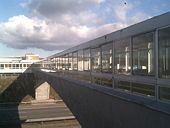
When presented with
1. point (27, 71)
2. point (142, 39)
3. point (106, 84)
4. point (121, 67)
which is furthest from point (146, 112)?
point (27, 71)

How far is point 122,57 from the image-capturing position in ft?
25.7

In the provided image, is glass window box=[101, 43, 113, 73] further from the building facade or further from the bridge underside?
the bridge underside

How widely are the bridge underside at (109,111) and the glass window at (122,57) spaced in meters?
0.79

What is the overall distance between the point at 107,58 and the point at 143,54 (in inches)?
103

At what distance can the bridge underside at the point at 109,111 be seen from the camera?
520 cm

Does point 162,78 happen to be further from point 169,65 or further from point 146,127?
point 146,127

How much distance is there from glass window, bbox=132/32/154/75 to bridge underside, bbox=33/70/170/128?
0.91m

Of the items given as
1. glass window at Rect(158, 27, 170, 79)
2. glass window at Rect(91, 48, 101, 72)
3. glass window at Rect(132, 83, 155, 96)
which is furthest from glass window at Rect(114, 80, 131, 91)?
glass window at Rect(91, 48, 101, 72)

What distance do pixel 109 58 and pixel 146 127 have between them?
12.6 feet

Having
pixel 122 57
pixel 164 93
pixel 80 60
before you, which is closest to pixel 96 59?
pixel 122 57

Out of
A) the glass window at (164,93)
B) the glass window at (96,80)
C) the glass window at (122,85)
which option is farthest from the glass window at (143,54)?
the glass window at (96,80)

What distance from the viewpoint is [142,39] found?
6586mm

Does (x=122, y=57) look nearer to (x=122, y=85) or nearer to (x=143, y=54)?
(x=122, y=85)

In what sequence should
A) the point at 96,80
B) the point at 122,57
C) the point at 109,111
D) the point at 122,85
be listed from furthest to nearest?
the point at 96,80, the point at 122,57, the point at 122,85, the point at 109,111
